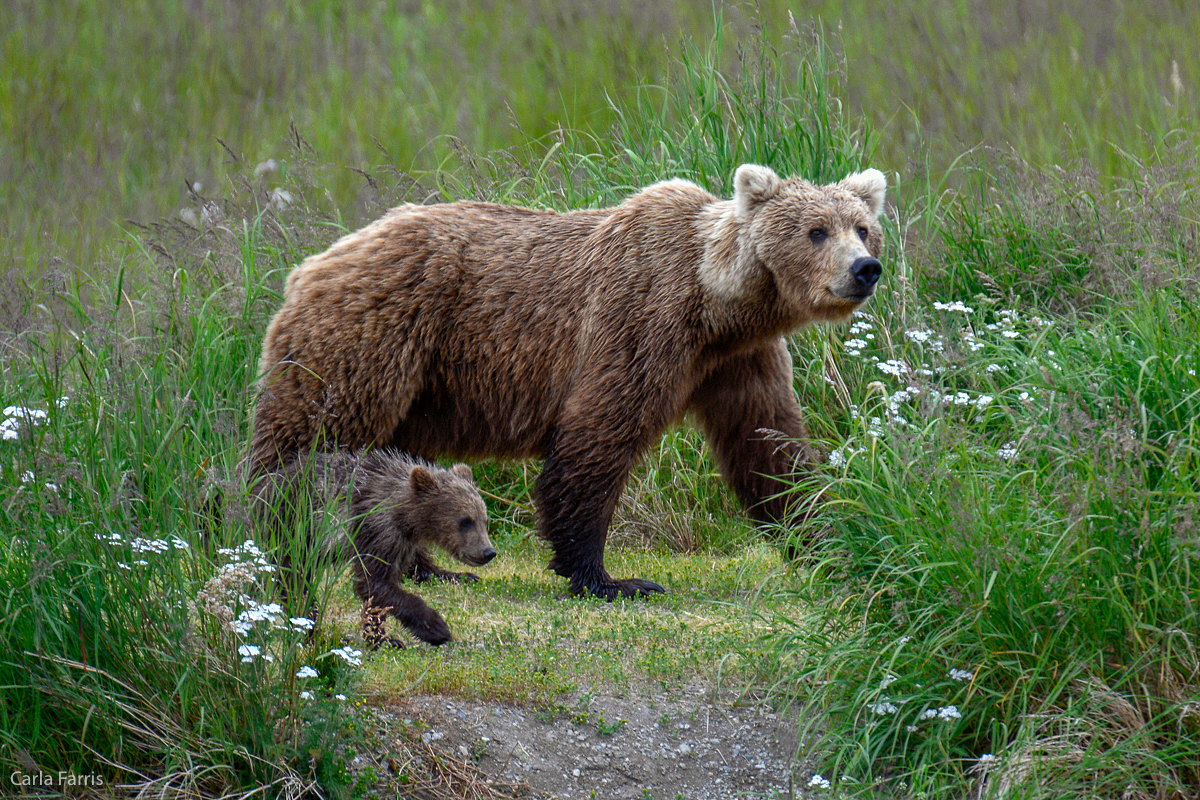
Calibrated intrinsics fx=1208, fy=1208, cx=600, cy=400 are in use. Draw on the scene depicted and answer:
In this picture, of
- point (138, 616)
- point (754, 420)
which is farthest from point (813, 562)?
point (138, 616)

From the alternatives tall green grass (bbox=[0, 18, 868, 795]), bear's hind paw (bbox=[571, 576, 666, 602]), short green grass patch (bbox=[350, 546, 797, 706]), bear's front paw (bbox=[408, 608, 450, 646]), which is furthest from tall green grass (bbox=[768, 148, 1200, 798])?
tall green grass (bbox=[0, 18, 868, 795])

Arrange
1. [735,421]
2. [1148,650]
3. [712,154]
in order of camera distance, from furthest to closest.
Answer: [712,154], [735,421], [1148,650]

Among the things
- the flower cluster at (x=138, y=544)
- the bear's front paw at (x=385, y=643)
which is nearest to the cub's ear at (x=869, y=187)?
the bear's front paw at (x=385, y=643)

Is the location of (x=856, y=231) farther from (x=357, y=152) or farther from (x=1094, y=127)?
(x=357, y=152)

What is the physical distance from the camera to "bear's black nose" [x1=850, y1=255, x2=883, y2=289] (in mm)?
5184

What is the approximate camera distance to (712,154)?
7.50 meters

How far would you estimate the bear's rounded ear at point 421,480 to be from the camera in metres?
4.99

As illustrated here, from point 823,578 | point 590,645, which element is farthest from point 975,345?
point 590,645

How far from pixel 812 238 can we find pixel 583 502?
1591 mm

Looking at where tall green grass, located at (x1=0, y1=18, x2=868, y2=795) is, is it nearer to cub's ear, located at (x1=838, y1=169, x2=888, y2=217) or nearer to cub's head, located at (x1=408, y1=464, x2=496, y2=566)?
cub's head, located at (x1=408, y1=464, x2=496, y2=566)

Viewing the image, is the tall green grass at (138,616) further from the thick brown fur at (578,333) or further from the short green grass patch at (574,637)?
the thick brown fur at (578,333)

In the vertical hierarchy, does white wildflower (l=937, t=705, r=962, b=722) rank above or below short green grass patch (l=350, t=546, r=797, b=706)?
above

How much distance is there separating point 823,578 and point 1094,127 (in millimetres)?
5863

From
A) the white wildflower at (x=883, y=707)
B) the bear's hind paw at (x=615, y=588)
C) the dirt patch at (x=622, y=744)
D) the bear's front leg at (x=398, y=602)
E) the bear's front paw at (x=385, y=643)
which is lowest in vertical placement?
the bear's hind paw at (x=615, y=588)
